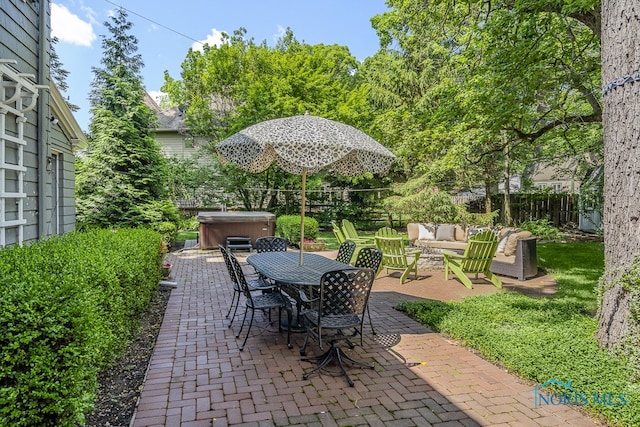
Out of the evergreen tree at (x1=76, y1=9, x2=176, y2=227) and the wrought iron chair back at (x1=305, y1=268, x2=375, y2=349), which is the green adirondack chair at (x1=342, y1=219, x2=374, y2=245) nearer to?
the evergreen tree at (x1=76, y1=9, x2=176, y2=227)

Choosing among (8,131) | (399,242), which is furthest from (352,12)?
(8,131)

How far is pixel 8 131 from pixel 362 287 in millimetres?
4237

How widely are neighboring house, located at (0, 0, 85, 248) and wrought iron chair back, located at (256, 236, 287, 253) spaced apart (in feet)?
9.61

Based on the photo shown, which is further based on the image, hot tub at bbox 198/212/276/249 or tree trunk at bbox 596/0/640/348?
hot tub at bbox 198/212/276/249

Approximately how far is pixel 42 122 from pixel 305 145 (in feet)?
12.5

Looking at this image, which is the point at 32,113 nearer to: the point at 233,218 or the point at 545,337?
the point at 545,337

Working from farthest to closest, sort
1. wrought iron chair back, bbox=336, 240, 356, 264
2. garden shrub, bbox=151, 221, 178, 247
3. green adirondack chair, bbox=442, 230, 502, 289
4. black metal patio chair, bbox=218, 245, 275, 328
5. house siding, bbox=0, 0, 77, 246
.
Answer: garden shrub, bbox=151, 221, 178, 247
green adirondack chair, bbox=442, 230, 502, 289
wrought iron chair back, bbox=336, 240, 356, 264
black metal patio chair, bbox=218, 245, 275, 328
house siding, bbox=0, 0, 77, 246

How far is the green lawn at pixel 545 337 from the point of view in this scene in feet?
9.16

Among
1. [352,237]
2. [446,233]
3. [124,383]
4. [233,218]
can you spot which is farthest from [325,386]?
[233,218]

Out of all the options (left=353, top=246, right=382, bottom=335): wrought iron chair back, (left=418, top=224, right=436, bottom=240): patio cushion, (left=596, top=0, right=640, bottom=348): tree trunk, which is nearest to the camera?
(left=596, top=0, right=640, bottom=348): tree trunk

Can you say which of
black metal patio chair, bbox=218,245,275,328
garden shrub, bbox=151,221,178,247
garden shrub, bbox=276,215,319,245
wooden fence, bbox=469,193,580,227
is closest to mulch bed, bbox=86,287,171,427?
black metal patio chair, bbox=218,245,275,328

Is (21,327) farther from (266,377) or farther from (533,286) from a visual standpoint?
(533,286)

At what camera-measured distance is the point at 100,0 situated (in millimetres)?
8227

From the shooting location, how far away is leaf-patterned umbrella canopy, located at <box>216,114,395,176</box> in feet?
11.5
